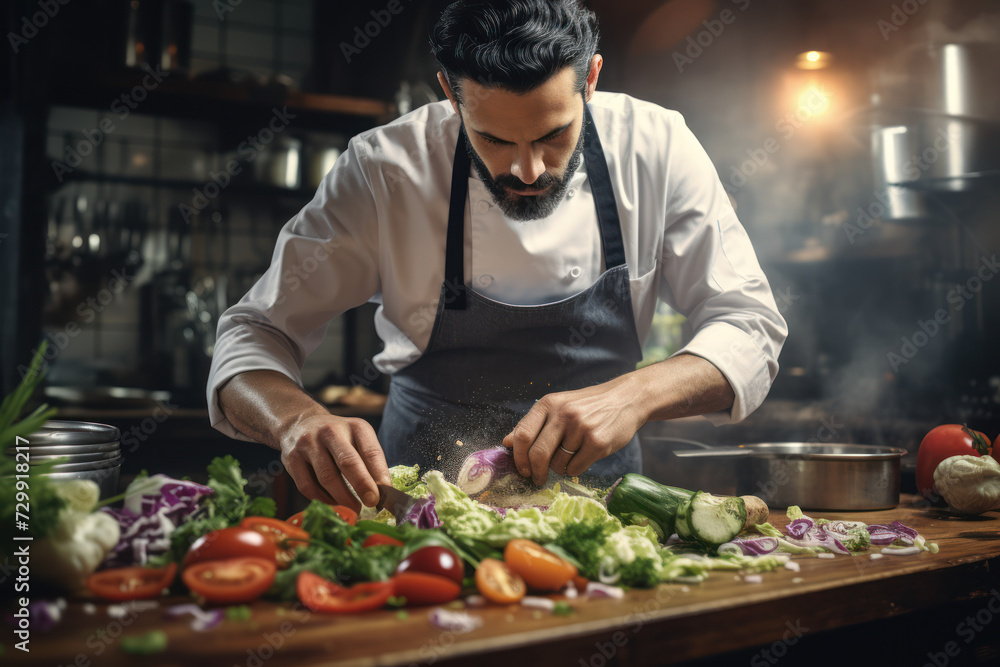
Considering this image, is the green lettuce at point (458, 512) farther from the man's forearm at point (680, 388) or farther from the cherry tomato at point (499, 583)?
the man's forearm at point (680, 388)

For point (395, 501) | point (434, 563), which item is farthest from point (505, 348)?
point (434, 563)

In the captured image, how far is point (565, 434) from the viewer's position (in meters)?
1.58

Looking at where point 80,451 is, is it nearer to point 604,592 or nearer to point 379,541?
point 379,541

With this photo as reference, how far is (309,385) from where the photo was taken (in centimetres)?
457

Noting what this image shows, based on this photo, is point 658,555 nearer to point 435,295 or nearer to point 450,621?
point 450,621

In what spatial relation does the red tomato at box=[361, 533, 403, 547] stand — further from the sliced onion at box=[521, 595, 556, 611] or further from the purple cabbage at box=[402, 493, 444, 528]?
the sliced onion at box=[521, 595, 556, 611]

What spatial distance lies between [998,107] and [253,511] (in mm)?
2973

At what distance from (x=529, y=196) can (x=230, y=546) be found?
111 cm

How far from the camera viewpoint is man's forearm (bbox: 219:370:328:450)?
5.71 ft

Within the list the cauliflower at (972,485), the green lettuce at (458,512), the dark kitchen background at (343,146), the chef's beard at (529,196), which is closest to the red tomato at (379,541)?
the green lettuce at (458,512)

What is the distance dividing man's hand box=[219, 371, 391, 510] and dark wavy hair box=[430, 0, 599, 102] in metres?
0.83

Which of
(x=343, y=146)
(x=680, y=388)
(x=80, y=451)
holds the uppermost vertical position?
(x=343, y=146)

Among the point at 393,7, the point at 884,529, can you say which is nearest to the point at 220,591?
the point at 884,529

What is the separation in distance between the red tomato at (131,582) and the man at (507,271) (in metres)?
0.58
